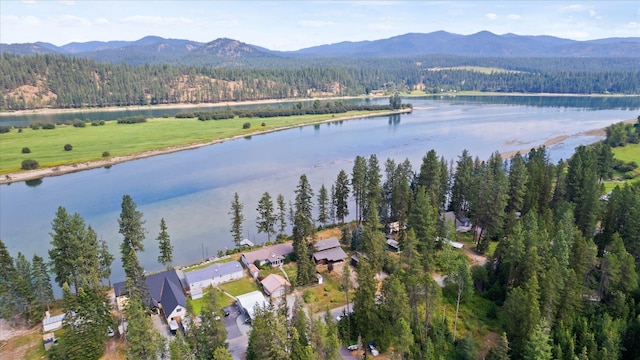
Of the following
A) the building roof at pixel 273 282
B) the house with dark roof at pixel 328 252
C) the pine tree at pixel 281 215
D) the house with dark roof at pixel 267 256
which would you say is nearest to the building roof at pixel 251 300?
the building roof at pixel 273 282

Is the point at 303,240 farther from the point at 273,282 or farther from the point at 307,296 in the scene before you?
the point at 307,296

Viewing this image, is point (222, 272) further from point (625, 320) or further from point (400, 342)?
point (625, 320)

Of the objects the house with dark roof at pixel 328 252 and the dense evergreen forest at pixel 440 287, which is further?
the house with dark roof at pixel 328 252

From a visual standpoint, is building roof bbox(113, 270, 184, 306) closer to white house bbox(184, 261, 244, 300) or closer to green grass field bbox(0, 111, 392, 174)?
white house bbox(184, 261, 244, 300)

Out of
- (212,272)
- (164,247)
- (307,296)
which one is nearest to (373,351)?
(307,296)

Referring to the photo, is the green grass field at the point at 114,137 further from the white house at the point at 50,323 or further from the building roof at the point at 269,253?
the building roof at the point at 269,253

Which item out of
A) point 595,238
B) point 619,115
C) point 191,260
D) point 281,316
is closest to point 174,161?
point 191,260
